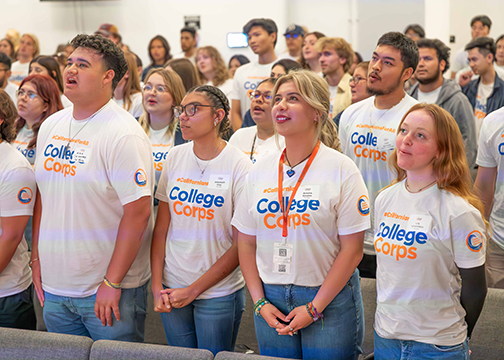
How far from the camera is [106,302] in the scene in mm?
1860

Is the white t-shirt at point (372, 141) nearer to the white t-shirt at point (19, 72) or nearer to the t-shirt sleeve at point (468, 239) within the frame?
the t-shirt sleeve at point (468, 239)

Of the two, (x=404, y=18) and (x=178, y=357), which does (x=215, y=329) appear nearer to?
(x=178, y=357)

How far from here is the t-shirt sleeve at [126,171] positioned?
1828 millimetres

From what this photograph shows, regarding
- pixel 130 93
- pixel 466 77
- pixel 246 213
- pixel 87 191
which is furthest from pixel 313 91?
pixel 466 77

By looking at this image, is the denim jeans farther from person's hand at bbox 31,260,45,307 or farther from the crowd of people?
person's hand at bbox 31,260,45,307

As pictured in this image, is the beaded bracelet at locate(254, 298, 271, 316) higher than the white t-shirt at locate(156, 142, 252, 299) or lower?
lower

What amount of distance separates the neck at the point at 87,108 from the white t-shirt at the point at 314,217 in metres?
0.70

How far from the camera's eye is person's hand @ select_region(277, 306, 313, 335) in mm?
1652

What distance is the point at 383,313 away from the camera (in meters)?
1.63

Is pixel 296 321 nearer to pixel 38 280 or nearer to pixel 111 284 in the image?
pixel 111 284

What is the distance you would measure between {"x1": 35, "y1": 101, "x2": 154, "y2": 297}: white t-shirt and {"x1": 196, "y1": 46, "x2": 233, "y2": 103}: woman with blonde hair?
3361 millimetres

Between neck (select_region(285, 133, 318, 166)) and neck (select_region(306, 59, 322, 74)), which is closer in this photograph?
neck (select_region(285, 133, 318, 166))

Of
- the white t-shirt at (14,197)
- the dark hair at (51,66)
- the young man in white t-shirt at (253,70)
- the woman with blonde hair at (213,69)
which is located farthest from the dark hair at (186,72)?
the white t-shirt at (14,197)

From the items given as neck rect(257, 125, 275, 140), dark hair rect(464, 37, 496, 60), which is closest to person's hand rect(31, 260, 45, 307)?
neck rect(257, 125, 275, 140)
